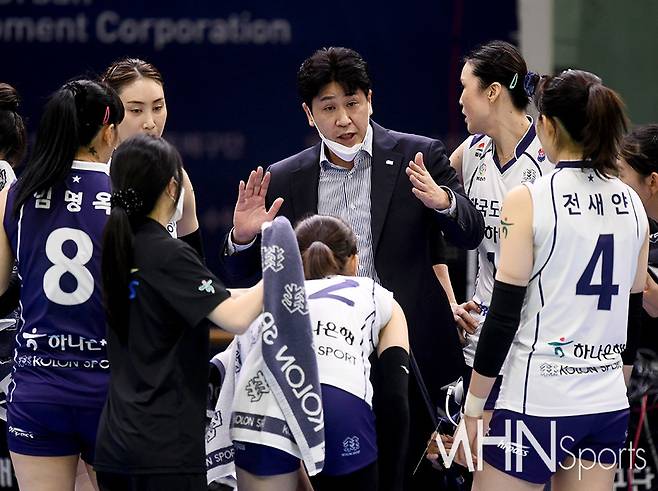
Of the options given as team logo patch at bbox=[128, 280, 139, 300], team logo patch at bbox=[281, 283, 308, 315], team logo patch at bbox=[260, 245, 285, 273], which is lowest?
team logo patch at bbox=[281, 283, 308, 315]

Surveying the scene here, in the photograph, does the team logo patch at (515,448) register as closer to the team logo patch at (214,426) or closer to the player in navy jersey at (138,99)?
the team logo patch at (214,426)

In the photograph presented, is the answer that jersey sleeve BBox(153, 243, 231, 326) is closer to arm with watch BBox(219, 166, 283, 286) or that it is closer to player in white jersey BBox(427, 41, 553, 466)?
arm with watch BBox(219, 166, 283, 286)

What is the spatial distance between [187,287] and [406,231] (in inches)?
44.1

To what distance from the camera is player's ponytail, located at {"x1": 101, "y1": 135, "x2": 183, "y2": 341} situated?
3002mm

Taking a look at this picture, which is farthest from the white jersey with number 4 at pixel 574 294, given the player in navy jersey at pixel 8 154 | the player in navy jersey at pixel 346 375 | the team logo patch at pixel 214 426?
the player in navy jersey at pixel 8 154

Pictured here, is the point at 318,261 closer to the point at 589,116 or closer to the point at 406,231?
the point at 406,231

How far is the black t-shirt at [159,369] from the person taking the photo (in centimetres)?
295

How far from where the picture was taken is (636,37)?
5.82 m

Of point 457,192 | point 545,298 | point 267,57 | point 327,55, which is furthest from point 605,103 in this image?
point 267,57

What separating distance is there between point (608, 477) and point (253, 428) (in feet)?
3.01

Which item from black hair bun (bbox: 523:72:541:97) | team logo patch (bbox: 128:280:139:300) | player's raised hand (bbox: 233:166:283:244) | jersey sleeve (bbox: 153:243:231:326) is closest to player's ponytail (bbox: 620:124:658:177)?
black hair bun (bbox: 523:72:541:97)

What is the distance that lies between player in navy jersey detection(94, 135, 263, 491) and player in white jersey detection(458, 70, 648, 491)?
2.14 feet

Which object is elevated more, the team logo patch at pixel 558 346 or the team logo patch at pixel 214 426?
the team logo patch at pixel 558 346

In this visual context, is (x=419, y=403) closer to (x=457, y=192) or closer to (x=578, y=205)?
(x=457, y=192)
